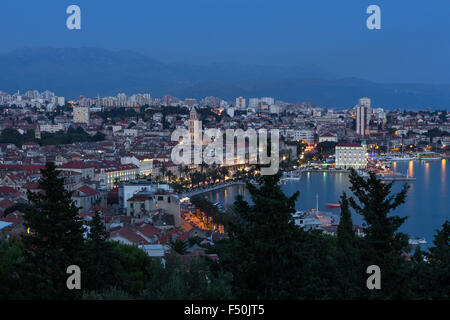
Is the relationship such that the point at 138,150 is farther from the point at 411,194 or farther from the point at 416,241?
the point at 416,241

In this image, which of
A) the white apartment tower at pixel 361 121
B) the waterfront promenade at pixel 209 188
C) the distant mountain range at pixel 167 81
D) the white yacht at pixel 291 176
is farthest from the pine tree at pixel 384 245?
the distant mountain range at pixel 167 81

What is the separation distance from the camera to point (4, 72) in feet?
141

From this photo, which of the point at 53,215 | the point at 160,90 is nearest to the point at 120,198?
the point at 53,215

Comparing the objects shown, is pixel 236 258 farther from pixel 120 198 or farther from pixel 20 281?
pixel 120 198

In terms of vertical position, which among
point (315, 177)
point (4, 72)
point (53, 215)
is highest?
point (4, 72)

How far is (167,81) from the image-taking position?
69438 millimetres

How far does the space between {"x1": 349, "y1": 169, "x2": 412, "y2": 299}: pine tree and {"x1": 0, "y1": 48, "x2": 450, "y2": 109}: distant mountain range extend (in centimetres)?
4195

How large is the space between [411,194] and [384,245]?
10.5 meters

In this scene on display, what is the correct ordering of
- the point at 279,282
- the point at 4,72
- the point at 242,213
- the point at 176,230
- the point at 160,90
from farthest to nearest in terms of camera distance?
the point at 160,90 < the point at 4,72 < the point at 176,230 < the point at 242,213 < the point at 279,282

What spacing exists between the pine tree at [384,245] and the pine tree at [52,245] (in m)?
1.18

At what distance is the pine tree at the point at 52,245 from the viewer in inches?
92.8

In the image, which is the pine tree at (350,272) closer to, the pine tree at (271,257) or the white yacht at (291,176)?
the pine tree at (271,257)

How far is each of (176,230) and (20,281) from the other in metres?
3.70
